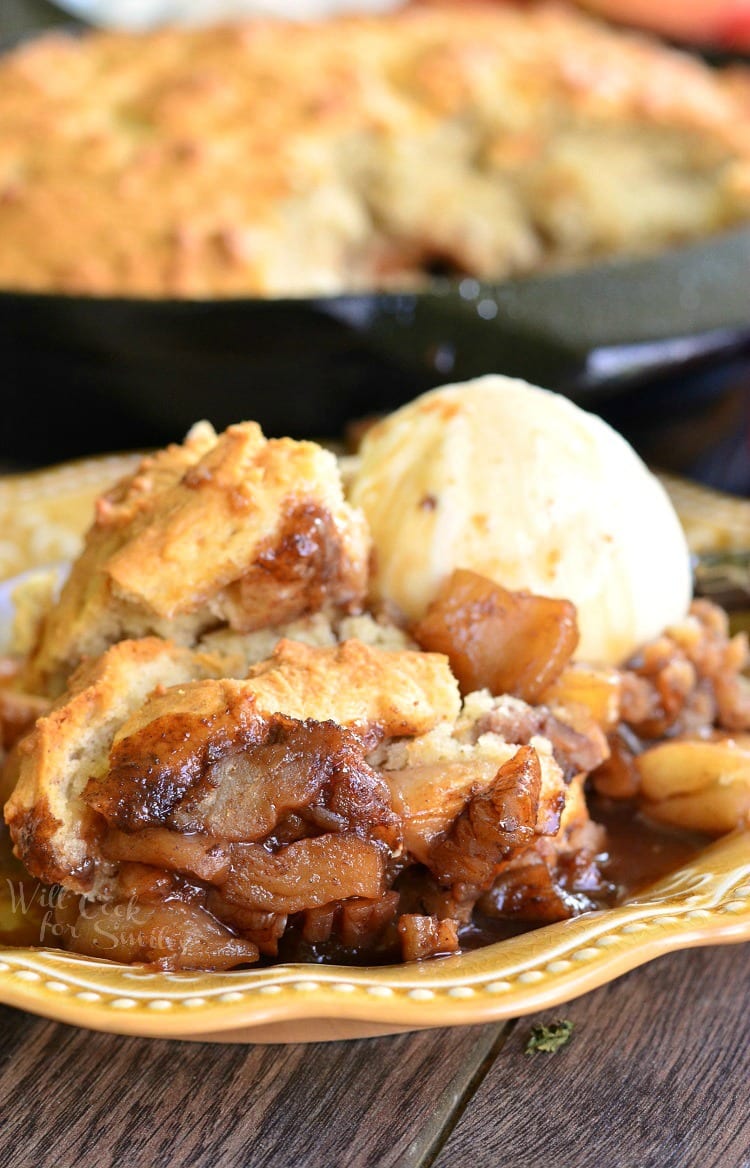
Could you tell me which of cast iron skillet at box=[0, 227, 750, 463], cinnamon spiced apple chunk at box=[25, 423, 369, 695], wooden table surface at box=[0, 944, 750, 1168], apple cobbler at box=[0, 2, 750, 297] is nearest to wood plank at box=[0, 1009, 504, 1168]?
wooden table surface at box=[0, 944, 750, 1168]

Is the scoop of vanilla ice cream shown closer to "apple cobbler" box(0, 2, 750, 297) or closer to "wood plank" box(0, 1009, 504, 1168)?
"wood plank" box(0, 1009, 504, 1168)

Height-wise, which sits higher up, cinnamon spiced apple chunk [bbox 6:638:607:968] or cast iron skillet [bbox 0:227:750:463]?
cinnamon spiced apple chunk [bbox 6:638:607:968]

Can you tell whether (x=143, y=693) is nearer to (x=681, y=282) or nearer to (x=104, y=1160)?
(x=104, y=1160)

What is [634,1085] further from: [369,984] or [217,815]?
[217,815]

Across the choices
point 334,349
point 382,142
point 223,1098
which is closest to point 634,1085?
point 223,1098

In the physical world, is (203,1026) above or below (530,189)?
above

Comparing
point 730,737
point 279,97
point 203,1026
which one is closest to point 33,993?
point 203,1026
